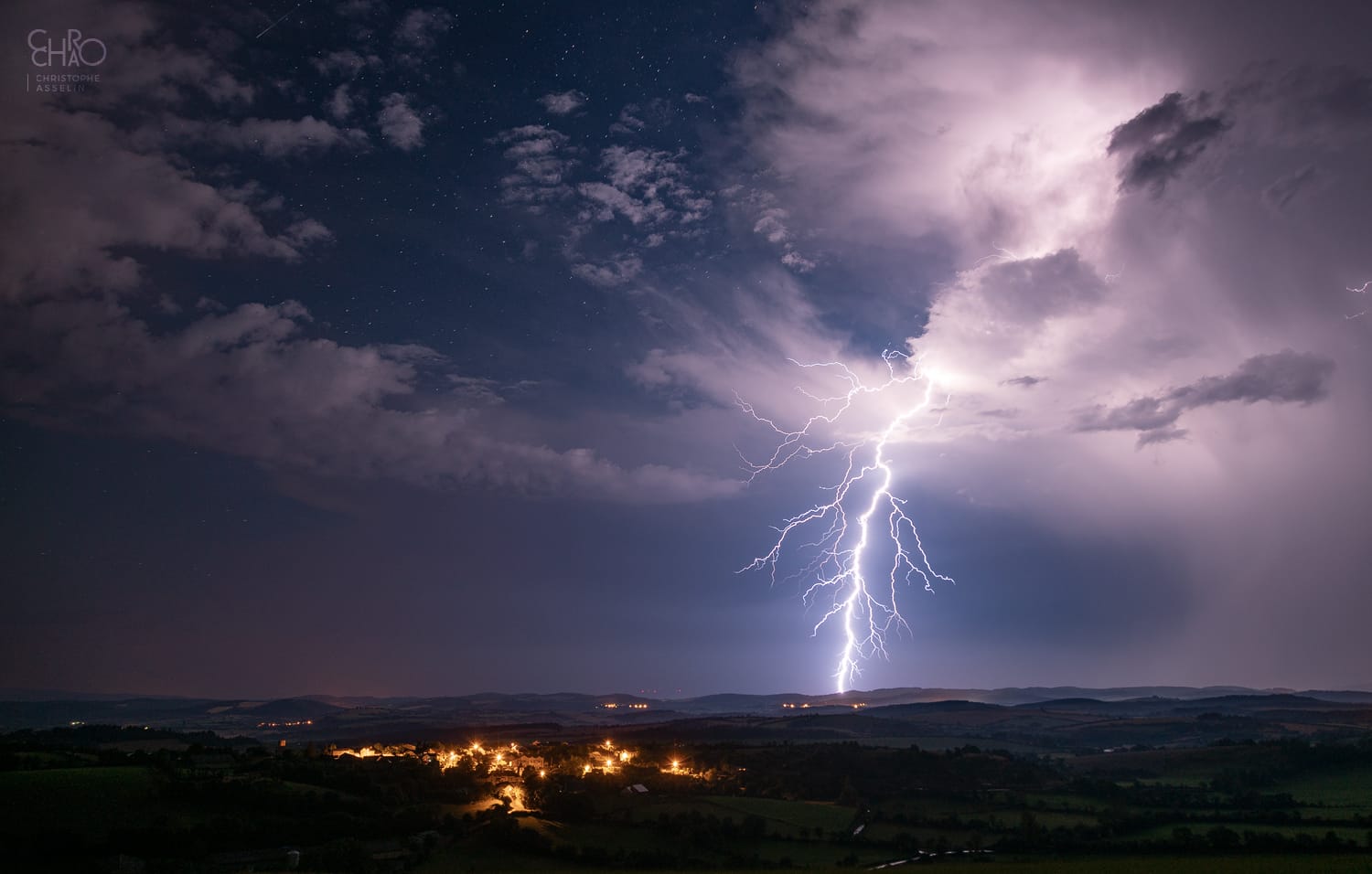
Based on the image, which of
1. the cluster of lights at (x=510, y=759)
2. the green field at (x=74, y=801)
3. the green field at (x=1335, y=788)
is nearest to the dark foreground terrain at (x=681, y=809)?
the green field at (x=74, y=801)

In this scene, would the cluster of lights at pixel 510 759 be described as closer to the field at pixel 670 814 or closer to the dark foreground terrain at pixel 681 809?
the dark foreground terrain at pixel 681 809

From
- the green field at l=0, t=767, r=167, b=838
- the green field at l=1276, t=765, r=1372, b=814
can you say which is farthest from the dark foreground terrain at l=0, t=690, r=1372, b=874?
the green field at l=1276, t=765, r=1372, b=814

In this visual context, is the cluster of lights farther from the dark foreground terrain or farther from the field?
the field

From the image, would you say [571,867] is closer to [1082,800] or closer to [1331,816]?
[1082,800]

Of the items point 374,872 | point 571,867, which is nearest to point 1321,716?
point 571,867

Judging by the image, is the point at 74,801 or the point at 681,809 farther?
the point at 681,809

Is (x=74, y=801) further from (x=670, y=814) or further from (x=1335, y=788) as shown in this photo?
(x=1335, y=788)

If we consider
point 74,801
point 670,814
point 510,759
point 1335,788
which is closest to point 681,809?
point 670,814

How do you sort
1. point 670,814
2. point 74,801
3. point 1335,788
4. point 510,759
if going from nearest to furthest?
point 74,801 → point 670,814 → point 1335,788 → point 510,759
